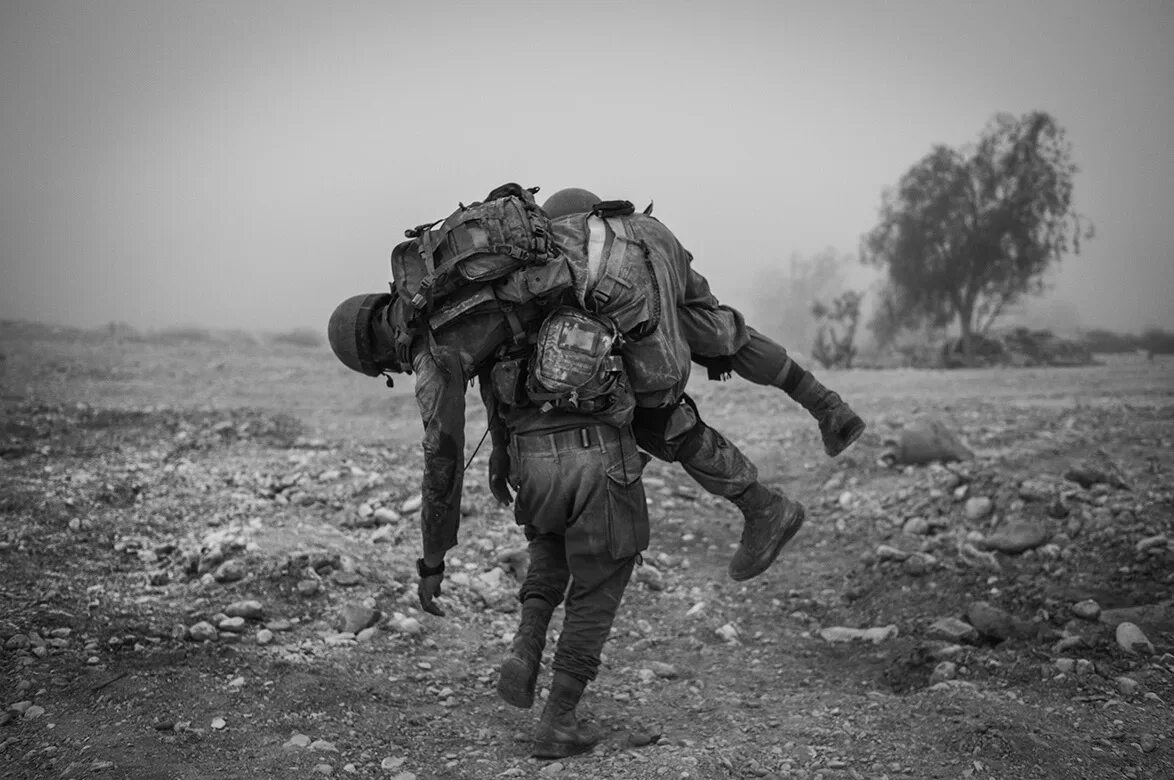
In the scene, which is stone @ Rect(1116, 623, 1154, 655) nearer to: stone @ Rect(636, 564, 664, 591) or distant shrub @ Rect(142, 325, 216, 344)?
stone @ Rect(636, 564, 664, 591)

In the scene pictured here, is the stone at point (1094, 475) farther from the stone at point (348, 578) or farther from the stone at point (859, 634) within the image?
the stone at point (348, 578)

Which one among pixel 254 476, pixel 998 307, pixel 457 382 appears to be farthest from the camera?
pixel 998 307

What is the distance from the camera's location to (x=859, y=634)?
4.44 metres

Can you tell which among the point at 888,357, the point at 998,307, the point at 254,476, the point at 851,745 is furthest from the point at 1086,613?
the point at 888,357

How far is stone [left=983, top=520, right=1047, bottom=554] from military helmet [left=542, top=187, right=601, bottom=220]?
3.00m

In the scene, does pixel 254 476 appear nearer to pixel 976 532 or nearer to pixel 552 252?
pixel 552 252

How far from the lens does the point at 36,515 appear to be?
16.9ft

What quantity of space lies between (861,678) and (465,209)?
2.65 metres

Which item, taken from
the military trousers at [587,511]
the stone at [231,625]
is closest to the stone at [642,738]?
the military trousers at [587,511]

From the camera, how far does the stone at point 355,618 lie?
420 cm

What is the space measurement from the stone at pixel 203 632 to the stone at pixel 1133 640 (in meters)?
3.83

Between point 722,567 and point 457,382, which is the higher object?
point 457,382

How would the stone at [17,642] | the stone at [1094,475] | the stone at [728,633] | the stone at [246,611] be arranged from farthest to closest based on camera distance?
the stone at [1094,475], the stone at [728,633], the stone at [246,611], the stone at [17,642]

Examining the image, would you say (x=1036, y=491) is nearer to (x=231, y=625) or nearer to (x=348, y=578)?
(x=348, y=578)
